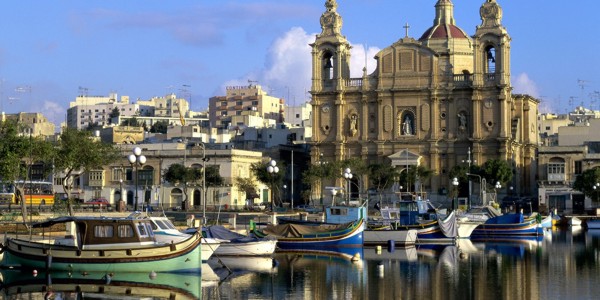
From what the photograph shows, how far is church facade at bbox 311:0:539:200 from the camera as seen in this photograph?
122 metres

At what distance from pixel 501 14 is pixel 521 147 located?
16.6 metres

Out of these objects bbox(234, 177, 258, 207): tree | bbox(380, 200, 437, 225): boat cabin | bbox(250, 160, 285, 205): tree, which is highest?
bbox(250, 160, 285, 205): tree

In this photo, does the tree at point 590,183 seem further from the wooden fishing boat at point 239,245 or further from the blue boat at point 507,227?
the wooden fishing boat at point 239,245

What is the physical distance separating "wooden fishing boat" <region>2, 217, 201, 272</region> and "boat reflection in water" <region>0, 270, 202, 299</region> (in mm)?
340

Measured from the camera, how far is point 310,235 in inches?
2475

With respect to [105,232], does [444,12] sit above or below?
above

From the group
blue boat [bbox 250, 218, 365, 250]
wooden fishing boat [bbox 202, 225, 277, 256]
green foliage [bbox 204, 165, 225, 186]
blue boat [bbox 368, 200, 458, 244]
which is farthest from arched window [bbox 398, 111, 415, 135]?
wooden fishing boat [bbox 202, 225, 277, 256]

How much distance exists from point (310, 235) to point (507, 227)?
79.9ft

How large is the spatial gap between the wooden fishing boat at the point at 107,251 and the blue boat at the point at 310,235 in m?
16.8

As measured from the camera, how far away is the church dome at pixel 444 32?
465 feet

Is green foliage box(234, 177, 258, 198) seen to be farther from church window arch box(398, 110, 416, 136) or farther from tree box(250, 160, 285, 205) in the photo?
church window arch box(398, 110, 416, 136)

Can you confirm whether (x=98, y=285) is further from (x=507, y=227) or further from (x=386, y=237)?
(x=507, y=227)

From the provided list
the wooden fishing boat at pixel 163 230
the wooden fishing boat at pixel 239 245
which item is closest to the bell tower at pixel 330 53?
the wooden fishing boat at pixel 239 245

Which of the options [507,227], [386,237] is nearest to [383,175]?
[507,227]
